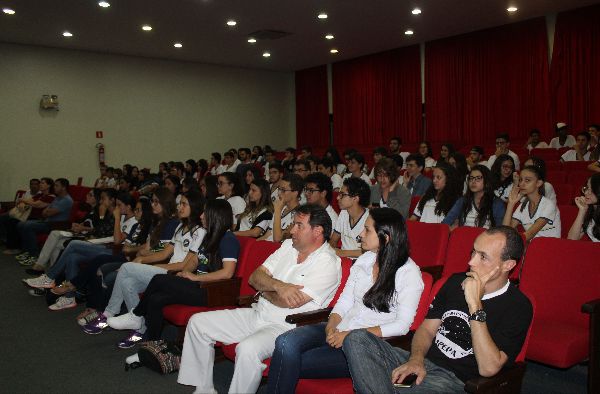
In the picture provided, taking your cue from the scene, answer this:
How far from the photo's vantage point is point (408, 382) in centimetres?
210

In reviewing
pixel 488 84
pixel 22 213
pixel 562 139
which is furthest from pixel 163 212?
pixel 488 84

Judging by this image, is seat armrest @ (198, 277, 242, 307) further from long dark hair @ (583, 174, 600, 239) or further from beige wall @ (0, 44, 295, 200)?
beige wall @ (0, 44, 295, 200)

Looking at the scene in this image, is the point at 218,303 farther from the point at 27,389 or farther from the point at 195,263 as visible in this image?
the point at 27,389

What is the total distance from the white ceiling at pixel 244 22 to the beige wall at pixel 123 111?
52cm

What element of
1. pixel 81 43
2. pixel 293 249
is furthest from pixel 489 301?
pixel 81 43

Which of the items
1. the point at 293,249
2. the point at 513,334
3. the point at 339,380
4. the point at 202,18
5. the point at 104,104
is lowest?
the point at 339,380

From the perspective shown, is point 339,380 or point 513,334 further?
point 339,380

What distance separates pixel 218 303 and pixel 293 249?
75 centimetres

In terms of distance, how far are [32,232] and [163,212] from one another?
3693 millimetres

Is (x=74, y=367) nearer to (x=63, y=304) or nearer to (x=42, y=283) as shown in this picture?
(x=63, y=304)

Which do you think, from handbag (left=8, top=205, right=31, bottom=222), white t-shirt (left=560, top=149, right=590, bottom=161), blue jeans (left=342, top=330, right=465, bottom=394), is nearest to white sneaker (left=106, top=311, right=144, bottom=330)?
blue jeans (left=342, top=330, right=465, bottom=394)

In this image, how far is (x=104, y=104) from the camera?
12734 millimetres

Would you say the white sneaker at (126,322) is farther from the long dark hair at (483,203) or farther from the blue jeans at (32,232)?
the blue jeans at (32,232)

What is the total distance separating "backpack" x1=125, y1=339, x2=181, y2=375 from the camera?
3315 millimetres
